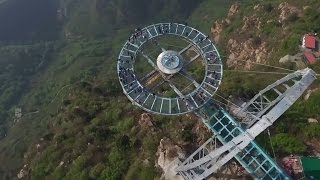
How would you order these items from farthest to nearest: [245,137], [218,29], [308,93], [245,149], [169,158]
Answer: [218,29]
[308,93]
[169,158]
[245,149]
[245,137]

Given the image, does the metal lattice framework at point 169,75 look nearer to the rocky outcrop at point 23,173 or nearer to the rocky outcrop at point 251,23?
the rocky outcrop at point 23,173

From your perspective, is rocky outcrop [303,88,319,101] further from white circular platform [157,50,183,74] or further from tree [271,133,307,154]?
white circular platform [157,50,183,74]

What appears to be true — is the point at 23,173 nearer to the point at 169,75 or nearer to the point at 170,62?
the point at 169,75

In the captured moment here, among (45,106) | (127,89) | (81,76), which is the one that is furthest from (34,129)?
(127,89)

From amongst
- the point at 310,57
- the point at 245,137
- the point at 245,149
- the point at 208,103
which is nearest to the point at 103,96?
the point at 310,57

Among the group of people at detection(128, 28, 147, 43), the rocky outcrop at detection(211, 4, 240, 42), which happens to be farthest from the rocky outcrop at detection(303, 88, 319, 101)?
the rocky outcrop at detection(211, 4, 240, 42)

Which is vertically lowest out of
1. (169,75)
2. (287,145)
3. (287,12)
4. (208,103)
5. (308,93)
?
(287,145)
